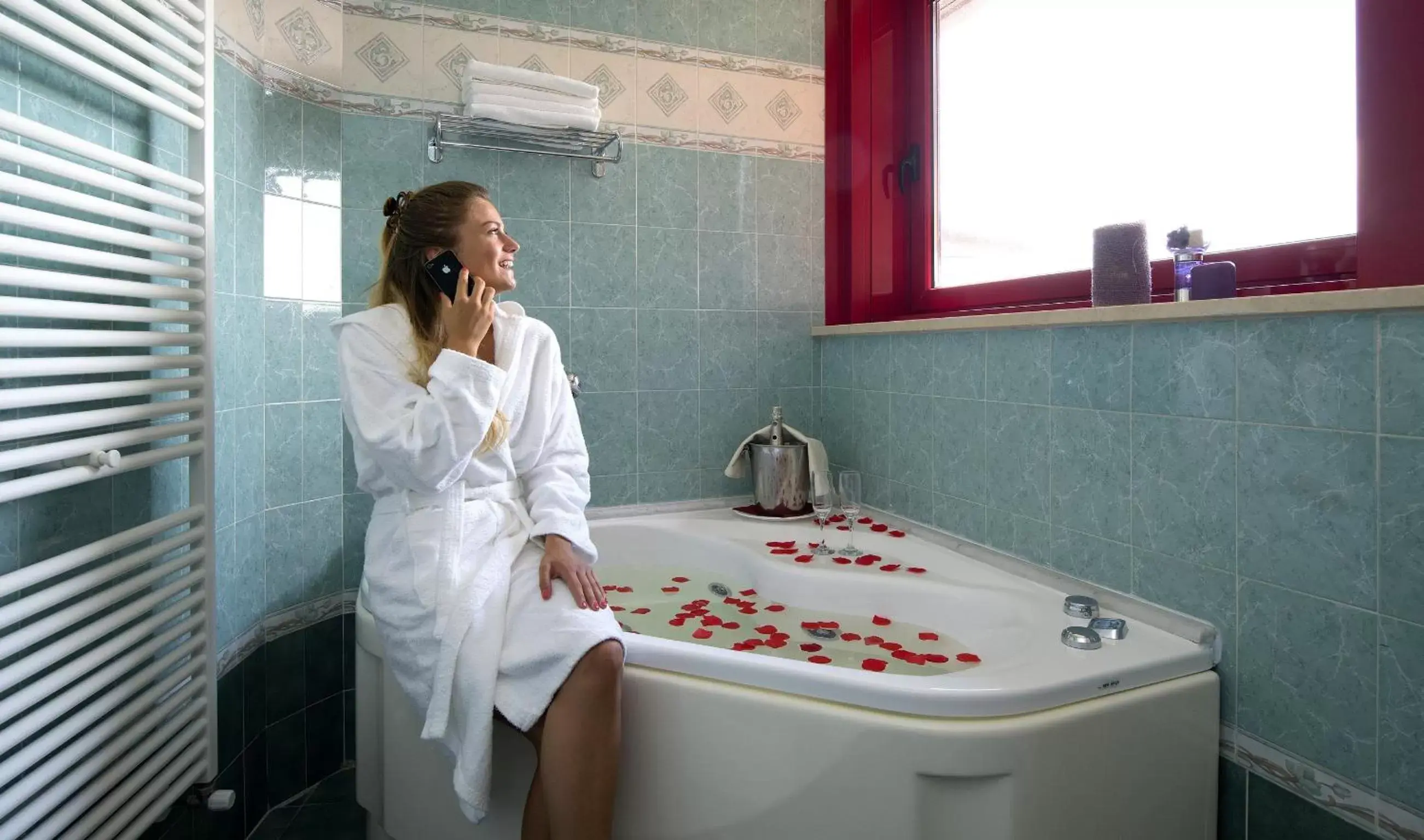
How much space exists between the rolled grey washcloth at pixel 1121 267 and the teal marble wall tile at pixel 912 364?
53 cm

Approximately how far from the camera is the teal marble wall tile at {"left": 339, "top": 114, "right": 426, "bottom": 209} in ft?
6.96

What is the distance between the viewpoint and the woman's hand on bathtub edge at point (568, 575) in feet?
4.72

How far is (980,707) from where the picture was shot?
1.17 meters

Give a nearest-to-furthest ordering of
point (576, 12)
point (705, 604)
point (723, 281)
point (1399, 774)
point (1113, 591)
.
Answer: point (1399, 774), point (1113, 591), point (705, 604), point (576, 12), point (723, 281)

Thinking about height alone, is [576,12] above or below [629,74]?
above

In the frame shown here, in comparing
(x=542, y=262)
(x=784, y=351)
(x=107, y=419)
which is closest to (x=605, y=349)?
(x=542, y=262)

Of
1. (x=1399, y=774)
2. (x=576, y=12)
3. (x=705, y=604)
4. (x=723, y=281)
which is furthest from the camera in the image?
(x=723, y=281)

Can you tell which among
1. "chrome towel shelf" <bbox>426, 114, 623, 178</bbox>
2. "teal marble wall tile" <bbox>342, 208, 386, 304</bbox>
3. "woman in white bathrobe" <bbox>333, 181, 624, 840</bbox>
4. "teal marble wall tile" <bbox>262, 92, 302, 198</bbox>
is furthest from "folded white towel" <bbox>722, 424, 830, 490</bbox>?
"teal marble wall tile" <bbox>262, 92, 302, 198</bbox>

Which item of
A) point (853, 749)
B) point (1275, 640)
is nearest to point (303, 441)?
point (853, 749)

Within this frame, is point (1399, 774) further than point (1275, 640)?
No

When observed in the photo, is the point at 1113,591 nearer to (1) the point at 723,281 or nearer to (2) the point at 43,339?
(1) the point at 723,281

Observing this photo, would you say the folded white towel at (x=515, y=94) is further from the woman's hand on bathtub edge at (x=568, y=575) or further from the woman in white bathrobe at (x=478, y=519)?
the woman's hand on bathtub edge at (x=568, y=575)

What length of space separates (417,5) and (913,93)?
147 cm

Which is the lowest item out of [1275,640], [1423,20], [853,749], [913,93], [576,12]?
[853,749]
